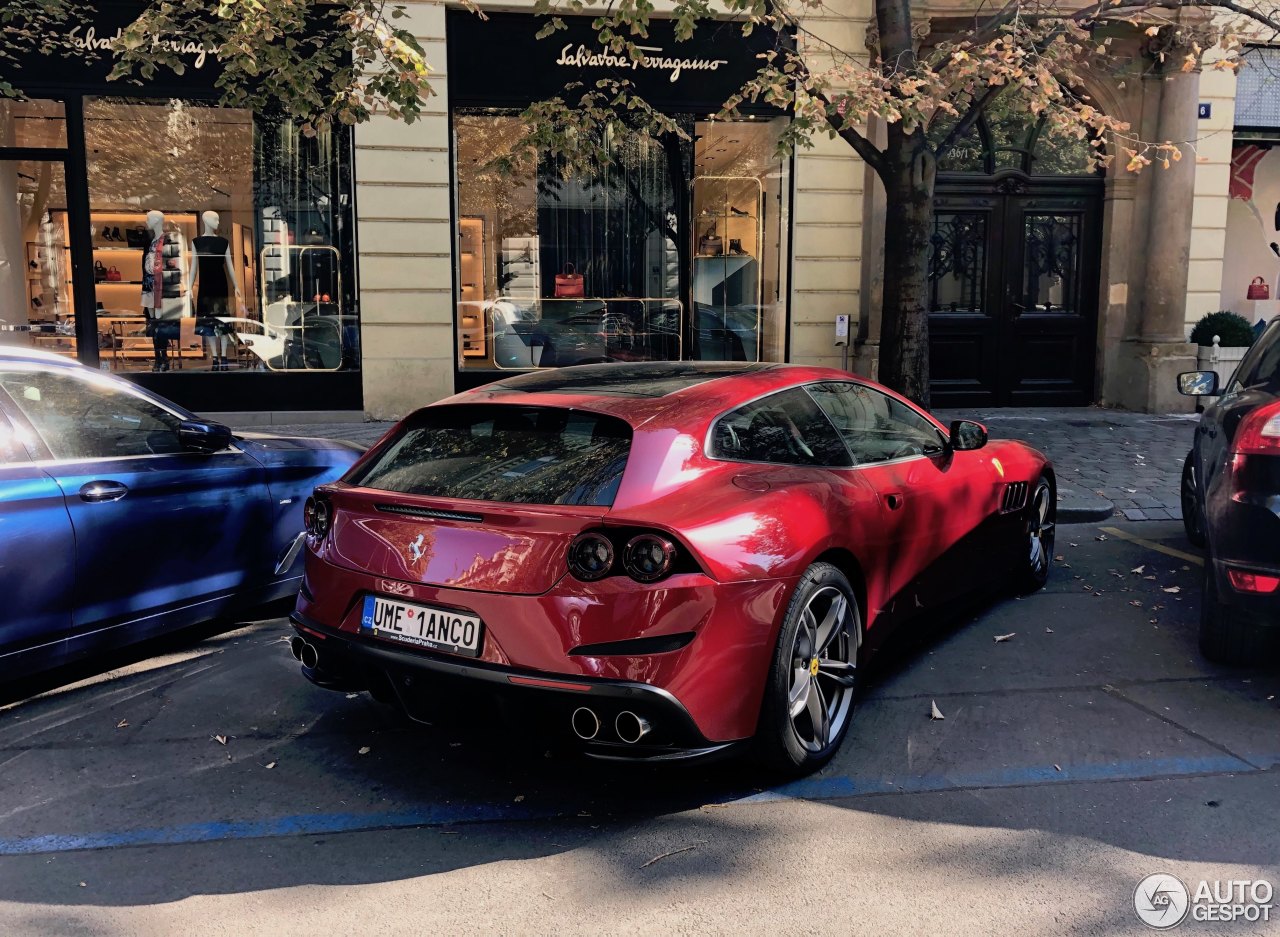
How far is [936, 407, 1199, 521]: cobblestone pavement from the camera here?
29.7 feet

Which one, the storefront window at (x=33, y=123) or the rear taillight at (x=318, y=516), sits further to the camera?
the storefront window at (x=33, y=123)

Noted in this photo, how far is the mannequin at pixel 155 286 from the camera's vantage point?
12695 mm

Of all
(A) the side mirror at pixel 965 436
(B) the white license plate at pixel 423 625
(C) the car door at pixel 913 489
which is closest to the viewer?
(B) the white license plate at pixel 423 625

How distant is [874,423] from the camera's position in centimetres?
494

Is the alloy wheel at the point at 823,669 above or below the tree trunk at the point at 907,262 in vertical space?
below

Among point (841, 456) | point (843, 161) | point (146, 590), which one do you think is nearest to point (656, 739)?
point (841, 456)

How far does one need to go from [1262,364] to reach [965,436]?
150 cm

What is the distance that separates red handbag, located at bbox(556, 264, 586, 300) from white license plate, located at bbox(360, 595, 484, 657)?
33.3ft

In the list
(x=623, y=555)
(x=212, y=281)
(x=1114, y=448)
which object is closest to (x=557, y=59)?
(x=212, y=281)

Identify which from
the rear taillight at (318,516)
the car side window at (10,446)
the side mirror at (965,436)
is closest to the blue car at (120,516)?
the car side window at (10,446)

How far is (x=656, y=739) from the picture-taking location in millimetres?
3305

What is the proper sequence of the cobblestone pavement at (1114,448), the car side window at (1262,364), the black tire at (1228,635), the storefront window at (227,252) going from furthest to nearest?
the storefront window at (227,252) < the cobblestone pavement at (1114,448) < the car side window at (1262,364) < the black tire at (1228,635)

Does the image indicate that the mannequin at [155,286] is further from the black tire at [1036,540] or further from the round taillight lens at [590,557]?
the round taillight lens at [590,557]

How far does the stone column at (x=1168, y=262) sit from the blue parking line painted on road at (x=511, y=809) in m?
10.9
